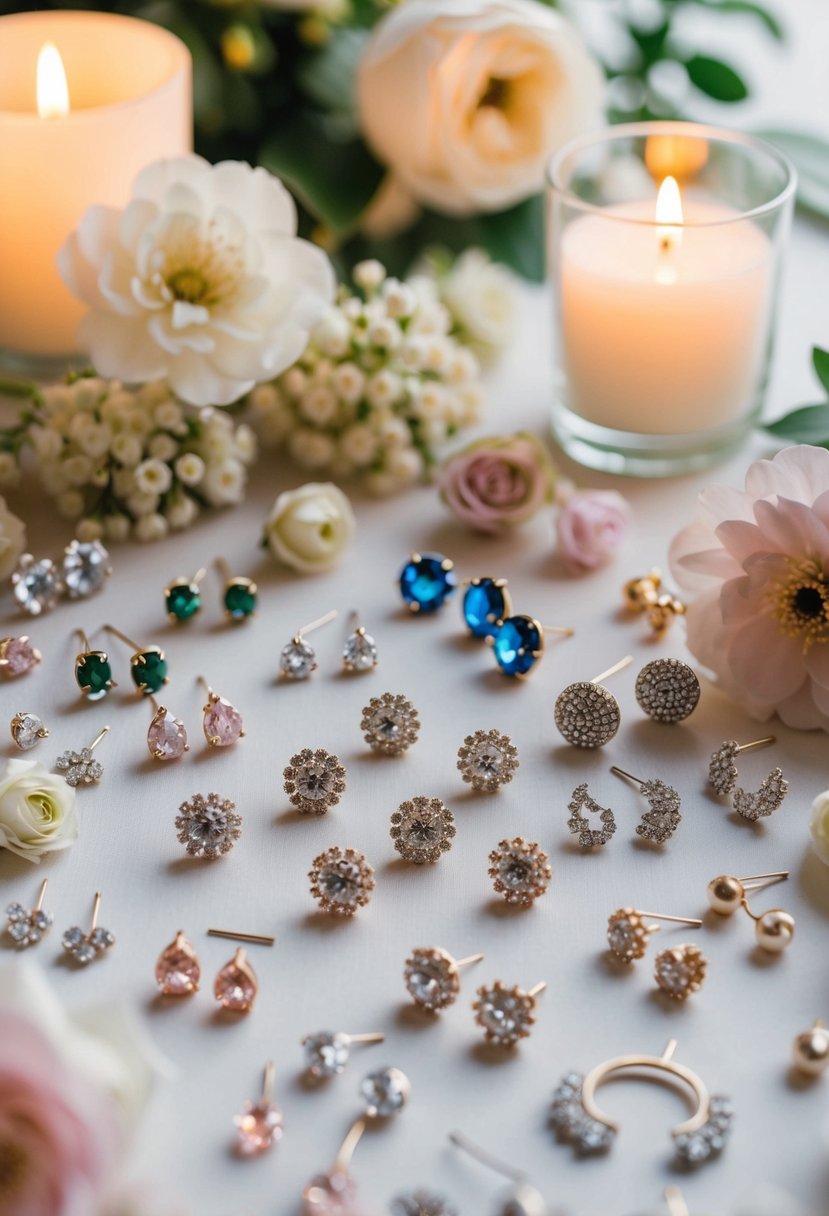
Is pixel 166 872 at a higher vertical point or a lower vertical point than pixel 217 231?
lower

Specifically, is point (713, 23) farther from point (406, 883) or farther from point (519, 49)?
point (406, 883)

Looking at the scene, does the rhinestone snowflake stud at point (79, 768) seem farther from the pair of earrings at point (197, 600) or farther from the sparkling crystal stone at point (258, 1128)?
the sparkling crystal stone at point (258, 1128)

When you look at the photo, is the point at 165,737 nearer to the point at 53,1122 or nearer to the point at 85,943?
the point at 85,943

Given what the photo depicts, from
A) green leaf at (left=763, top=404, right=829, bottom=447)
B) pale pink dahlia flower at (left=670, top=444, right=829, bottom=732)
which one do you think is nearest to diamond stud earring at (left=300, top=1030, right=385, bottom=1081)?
pale pink dahlia flower at (left=670, top=444, right=829, bottom=732)

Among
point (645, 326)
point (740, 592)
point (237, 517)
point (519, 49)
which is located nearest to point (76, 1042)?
point (740, 592)

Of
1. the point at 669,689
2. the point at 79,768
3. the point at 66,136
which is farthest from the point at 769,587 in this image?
the point at 66,136
